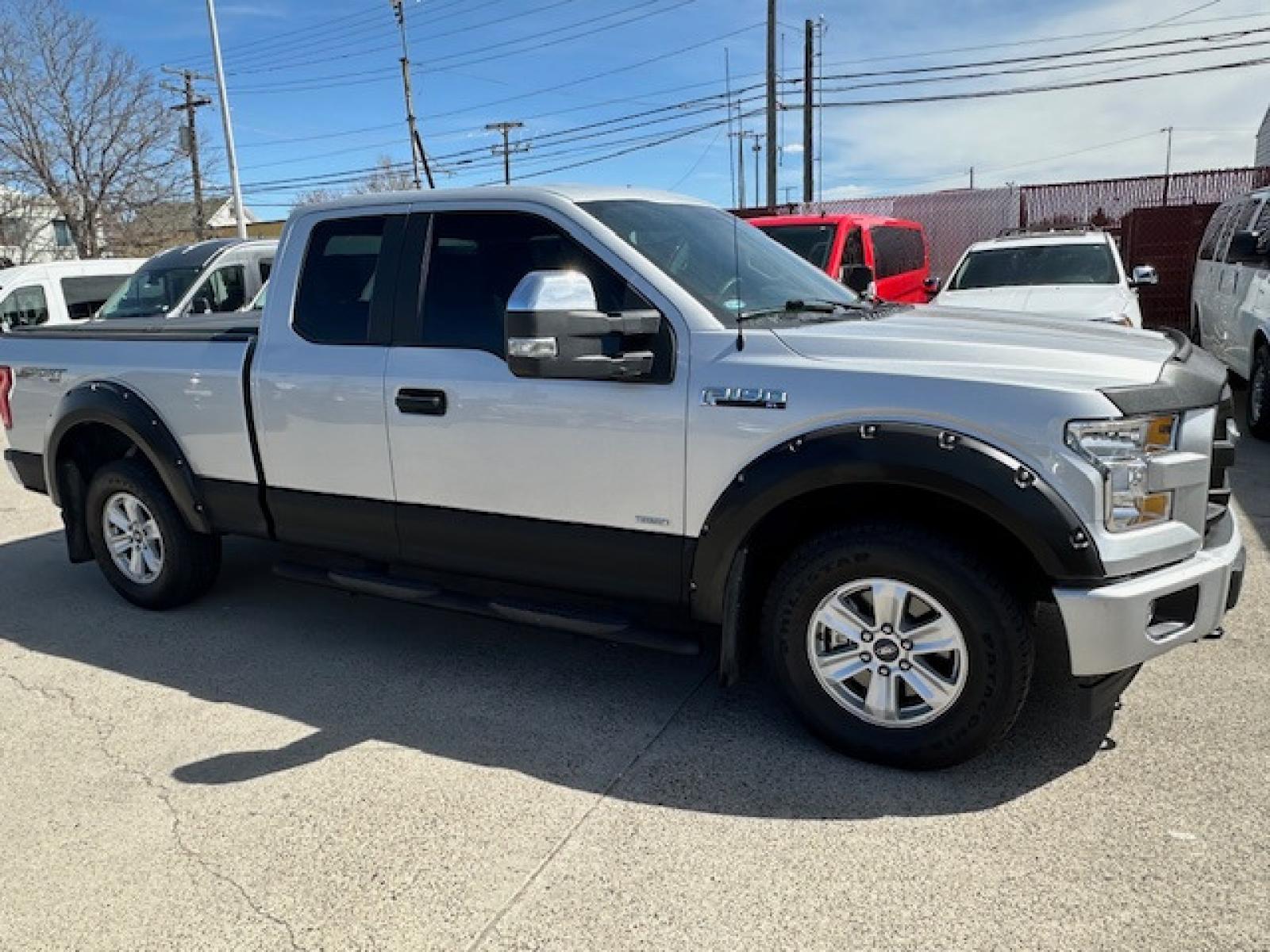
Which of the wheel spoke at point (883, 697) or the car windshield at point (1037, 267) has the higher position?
the car windshield at point (1037, 267)

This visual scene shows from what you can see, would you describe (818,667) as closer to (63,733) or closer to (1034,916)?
(1034,916)

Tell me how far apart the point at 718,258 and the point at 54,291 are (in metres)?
13.3

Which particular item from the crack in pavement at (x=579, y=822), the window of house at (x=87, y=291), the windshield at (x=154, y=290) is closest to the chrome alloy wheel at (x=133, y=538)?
the crack in pavement at (x=579, y=822)

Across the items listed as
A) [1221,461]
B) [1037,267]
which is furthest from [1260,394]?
[1221,461]

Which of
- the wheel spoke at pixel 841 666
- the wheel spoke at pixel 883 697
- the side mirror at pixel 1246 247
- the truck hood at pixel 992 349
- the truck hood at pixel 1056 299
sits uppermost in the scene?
the side mirror at pixel 1246 247

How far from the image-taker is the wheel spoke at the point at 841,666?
3.09m

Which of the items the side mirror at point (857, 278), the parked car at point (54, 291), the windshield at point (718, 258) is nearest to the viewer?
the windshield at point (718, 258)

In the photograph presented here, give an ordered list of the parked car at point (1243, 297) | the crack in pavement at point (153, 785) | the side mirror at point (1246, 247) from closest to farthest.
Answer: the crack in pavement at point (153, 785) < the side mirror at point (1246, 247) < the parked car at point (1243, 297)

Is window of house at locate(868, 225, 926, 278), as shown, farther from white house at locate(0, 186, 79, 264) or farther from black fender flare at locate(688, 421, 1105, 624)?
white house at locate(0, 186, 79, 264)

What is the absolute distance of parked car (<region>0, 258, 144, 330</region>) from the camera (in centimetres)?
1323

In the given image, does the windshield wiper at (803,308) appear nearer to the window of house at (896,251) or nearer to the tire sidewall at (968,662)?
the tire sidewall at (968,662)

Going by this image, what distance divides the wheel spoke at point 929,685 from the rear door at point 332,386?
2108mm

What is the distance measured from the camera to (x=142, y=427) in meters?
4.58

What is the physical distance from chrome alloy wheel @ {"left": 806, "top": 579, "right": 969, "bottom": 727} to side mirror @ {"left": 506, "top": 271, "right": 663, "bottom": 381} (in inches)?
40.0
